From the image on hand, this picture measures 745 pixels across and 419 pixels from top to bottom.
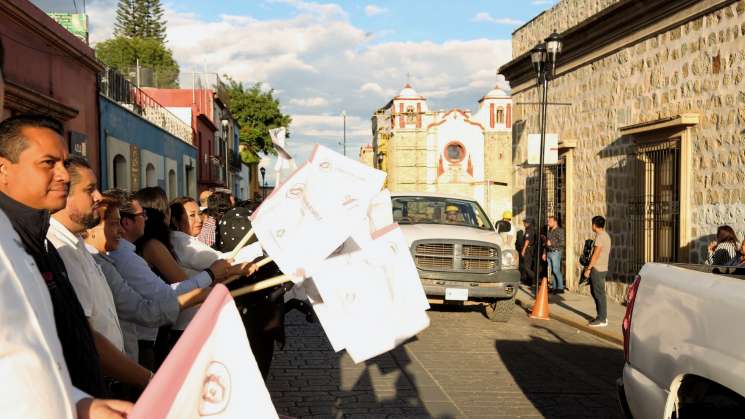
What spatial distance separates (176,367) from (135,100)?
20644 millimetres

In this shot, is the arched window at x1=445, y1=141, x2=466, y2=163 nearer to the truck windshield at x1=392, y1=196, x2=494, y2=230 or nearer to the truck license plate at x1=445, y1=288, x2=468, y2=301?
the truck windshield at x1=392, y1=196, x2=494, y2=230

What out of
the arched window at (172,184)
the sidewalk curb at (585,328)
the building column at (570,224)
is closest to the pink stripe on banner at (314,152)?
the sidewalk curb at (585,328)

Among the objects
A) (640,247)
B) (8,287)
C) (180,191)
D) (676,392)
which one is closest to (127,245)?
(8,287)

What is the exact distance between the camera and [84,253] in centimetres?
298

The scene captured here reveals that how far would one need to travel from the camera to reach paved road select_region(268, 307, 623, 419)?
239 inches

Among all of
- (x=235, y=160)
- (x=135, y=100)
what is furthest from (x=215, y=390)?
(x=235, y=160)

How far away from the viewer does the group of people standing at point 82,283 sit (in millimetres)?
1425

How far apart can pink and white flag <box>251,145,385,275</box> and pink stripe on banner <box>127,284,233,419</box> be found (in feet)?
3.40

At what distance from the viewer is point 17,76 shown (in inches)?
421

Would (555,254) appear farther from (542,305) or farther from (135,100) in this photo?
(135,100)

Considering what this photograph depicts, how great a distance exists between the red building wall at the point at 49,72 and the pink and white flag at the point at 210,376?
8.32 metres

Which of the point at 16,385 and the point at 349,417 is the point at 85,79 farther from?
the point at 16,385

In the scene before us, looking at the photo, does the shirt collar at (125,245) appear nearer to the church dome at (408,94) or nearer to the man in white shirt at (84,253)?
the man in white shirt at (84,253)

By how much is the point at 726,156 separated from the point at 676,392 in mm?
8614
